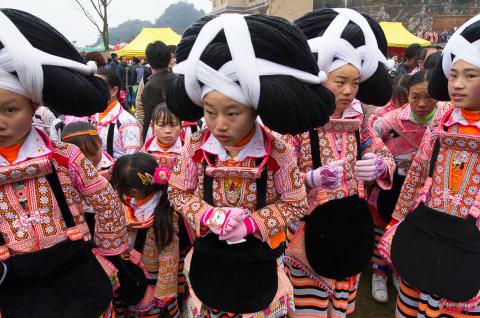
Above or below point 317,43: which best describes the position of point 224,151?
below

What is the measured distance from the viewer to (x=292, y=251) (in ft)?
7.04

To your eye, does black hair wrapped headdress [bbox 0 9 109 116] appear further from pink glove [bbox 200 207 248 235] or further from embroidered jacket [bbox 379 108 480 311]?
embroidered jacket [bbox 379 108 480 311]

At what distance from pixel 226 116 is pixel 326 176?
2.06ft

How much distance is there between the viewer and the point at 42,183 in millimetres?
1518

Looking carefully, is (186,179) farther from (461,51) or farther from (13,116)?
(461,51)

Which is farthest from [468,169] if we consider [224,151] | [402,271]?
[224,151]

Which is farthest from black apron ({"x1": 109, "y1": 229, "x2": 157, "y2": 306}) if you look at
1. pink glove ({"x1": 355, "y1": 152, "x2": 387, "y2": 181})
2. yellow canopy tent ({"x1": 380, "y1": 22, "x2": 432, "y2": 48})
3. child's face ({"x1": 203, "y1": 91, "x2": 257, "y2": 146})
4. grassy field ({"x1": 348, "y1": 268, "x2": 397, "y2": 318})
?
yellow canopy tent ({"x1": 380, "y1": 22, "x2": 432, "y2": 48})

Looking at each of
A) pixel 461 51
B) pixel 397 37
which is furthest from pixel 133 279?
pixel 397 37

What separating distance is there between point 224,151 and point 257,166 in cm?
16

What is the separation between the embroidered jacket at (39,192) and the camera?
147 centimetres

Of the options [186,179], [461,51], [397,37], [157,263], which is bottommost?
[157,263]

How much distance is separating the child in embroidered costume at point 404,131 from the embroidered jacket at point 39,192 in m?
2.10

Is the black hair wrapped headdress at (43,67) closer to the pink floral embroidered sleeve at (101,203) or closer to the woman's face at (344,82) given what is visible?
the pink floral embroidered sleeve at (101,203)

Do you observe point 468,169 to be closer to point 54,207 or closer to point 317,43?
point 317,43
